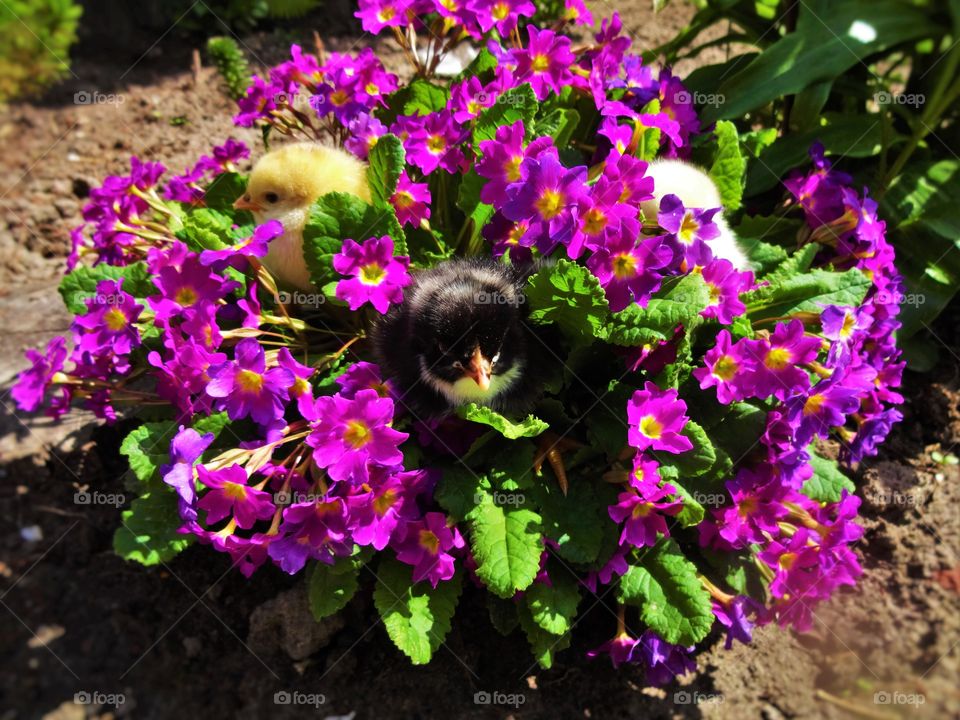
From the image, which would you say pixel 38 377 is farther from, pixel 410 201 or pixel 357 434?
pixel 410 201

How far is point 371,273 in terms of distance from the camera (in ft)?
6.79

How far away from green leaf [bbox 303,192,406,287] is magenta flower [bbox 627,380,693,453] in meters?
0.87

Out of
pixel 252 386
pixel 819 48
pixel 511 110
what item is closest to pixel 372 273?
pixel 252 386

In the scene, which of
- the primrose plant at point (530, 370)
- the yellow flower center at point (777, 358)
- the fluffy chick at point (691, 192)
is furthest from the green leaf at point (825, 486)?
the fluffy chick at point (691, 192)

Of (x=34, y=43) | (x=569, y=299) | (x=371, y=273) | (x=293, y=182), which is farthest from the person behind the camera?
(x=34, y=43)

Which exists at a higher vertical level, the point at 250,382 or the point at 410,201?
the point at 410,201

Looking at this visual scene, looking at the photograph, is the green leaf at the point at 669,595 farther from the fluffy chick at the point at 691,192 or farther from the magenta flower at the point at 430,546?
the fluffy chick at the point at 691,192

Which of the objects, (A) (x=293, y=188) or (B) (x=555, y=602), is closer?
(B) (x=555, y=602)

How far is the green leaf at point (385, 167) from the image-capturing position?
2192 millimetres

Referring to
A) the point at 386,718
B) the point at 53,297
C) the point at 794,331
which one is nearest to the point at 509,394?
the point at 794,331

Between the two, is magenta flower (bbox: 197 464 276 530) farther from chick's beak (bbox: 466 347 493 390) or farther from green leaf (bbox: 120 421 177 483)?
chick's beak (bbox: 466 347 493 390)

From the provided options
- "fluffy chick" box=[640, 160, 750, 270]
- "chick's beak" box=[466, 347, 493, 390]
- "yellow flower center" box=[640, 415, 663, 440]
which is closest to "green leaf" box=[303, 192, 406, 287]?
"chick's beak" box=[466, 347, 493, 390]

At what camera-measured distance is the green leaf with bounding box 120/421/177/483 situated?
2.15 m

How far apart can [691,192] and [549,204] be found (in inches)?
23.1
